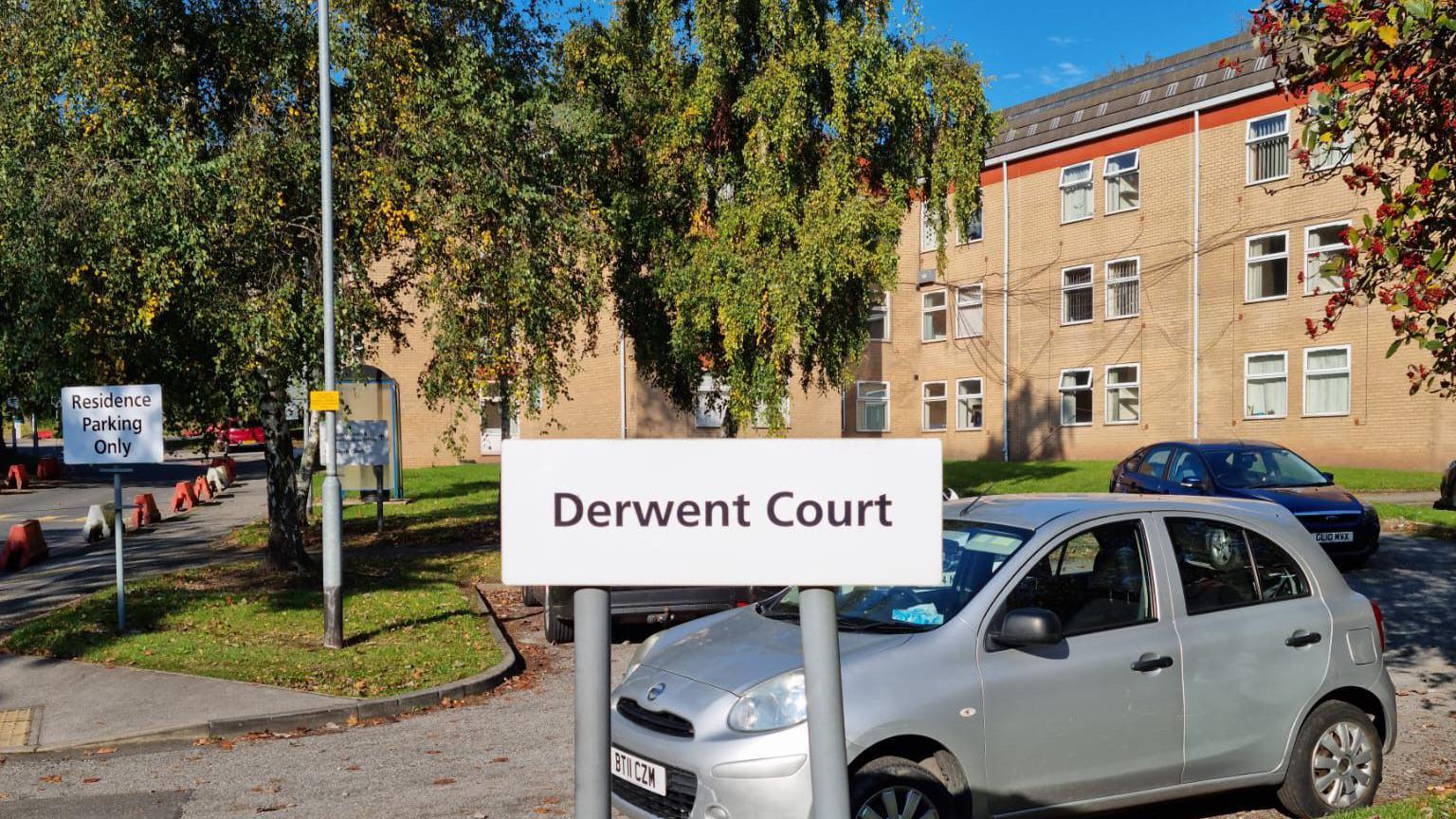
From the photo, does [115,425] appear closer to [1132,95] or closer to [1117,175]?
[1117,175]

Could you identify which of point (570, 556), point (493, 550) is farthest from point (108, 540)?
point (570, 556)

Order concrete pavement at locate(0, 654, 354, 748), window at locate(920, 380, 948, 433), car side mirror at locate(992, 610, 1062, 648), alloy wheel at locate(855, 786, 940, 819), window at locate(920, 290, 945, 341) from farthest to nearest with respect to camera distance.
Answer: window at locate(920, 380, 948, 433), window at locate(920, 290, 945, 341), concrete pavement at locate(0, 654, 354, 748), car side mirror at locate(992, 610, 1062, 648), alloy wheel at locate(855, 786, 940, 819)

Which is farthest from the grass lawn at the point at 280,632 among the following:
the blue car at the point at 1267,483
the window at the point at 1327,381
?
the window at the point at 1327,381

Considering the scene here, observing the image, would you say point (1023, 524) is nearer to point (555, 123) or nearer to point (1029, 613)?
point (1029, 613)

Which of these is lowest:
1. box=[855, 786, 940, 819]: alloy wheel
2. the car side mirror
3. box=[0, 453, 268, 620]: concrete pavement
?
box=[0, 453, 268, 620]: concrete pavement

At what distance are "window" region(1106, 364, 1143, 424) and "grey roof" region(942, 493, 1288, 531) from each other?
96.3 ft

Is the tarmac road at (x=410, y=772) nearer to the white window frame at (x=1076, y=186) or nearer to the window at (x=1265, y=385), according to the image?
the window at (x=1265, y=385)

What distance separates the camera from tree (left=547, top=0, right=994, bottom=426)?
19344 millimetres

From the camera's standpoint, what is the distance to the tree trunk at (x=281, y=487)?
15.6 metres

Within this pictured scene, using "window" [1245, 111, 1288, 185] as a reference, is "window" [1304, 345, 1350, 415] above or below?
below

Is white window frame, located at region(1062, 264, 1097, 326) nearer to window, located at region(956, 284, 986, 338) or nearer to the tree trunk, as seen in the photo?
window, located at region(956, 284, 986, 338)

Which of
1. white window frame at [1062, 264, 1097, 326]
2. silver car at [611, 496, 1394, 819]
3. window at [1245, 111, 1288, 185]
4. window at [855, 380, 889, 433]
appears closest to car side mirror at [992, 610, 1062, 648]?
silver car at [611, 496, 1394, 819]

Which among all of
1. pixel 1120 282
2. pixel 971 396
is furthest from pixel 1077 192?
pixel 971 396

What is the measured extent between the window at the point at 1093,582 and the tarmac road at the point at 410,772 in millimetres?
1267
